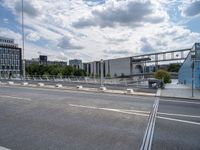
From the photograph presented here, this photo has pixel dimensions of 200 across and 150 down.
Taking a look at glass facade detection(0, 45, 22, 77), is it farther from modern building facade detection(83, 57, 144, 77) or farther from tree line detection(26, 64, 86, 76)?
modern building facade detection(83, 57, 144, 77)

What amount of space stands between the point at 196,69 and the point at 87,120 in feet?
62.5

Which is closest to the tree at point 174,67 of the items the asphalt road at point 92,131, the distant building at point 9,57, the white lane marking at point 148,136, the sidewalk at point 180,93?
the sidewalk at point 180,93

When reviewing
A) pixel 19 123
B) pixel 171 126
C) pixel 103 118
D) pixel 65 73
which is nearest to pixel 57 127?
pixel 19 123

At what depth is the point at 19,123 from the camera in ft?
23.5

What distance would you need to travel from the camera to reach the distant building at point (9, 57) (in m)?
120

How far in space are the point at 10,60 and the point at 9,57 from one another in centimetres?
208

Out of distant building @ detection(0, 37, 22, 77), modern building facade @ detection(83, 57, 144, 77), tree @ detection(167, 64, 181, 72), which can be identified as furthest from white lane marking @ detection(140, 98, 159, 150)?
distant building @ detection(0, 37, 22, 77)

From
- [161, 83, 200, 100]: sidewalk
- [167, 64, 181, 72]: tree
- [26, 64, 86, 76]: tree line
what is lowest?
[161, 83, 200, 100]: sidewalk

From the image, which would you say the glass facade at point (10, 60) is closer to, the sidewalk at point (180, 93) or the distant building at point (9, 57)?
the distant building at point (9, 57)

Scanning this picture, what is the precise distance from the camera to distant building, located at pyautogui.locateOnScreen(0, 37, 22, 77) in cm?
12031

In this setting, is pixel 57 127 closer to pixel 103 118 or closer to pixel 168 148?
pixel 103 118

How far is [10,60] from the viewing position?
124 m

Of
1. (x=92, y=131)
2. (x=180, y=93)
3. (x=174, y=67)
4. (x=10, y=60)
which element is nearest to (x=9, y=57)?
(x=10, y=60)

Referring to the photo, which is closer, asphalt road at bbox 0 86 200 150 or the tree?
asphalt road at bbox 0 86 200 150
